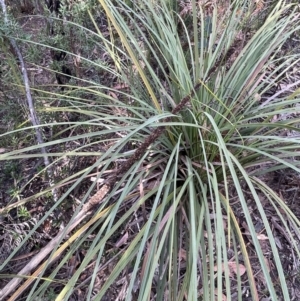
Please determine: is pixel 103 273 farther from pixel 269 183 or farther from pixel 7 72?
pixel 7 72

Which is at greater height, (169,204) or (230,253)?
(169,204)

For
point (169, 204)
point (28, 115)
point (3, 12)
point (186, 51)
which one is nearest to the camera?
point (169, 204)

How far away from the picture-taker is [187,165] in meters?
1.25

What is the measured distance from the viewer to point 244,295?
140 centimetres

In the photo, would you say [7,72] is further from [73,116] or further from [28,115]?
[73,116]

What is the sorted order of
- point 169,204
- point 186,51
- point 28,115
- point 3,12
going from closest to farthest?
1. point 169,204
2. point 3,12
3. point 28,115
4. point 186,51

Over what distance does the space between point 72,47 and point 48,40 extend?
9cm

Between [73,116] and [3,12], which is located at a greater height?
[3,12]

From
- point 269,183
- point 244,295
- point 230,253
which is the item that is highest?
point 269,183

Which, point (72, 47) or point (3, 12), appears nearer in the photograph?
point (3, 12)

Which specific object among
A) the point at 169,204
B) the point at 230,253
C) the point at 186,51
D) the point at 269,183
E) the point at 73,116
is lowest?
the point at 230,253

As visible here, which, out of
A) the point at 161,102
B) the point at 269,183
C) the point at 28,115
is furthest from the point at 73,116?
the point at 269,183

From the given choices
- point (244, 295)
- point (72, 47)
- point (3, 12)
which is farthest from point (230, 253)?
point (3, 12)

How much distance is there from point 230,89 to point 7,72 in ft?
2.78
